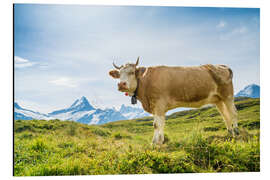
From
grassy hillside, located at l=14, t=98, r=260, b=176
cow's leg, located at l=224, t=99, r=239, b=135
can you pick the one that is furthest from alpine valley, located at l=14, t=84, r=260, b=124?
cow's leg, located at l=224, t=99, r=239, b=135

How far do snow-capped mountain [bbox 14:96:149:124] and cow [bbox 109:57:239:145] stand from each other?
2.97ft

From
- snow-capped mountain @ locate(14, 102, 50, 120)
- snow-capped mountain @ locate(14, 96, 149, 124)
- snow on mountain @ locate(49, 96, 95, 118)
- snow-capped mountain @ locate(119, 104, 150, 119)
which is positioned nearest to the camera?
snow-capped mountain @ locate(14, 102, 50, 120)

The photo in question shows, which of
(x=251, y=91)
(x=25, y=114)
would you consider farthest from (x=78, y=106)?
(x=251, y=91)

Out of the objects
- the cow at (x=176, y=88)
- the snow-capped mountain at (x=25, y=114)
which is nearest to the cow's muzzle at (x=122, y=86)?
the cow at (x=176, y=88)

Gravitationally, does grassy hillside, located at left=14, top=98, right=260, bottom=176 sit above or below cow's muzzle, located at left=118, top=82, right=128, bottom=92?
below

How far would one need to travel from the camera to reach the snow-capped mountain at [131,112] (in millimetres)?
5668

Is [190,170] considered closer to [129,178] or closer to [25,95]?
[129,178]

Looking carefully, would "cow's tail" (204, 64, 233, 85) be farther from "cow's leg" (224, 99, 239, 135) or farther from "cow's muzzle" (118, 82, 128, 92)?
"cow's muzzle" (118, 82, 128, 92)

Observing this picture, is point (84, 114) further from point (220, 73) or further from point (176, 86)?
point (220, 73)

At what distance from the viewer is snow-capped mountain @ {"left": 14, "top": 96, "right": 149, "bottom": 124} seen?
4953mm

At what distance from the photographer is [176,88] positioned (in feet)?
16.0
